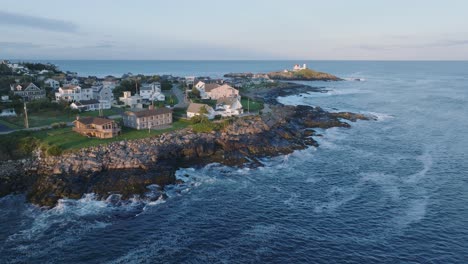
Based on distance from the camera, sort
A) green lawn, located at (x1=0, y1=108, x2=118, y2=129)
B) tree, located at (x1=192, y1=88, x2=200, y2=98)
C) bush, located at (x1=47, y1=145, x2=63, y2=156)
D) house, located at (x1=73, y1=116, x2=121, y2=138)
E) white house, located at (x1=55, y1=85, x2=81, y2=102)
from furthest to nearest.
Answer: tree, located at (x1=192, y1=88, x2=200, y2=98), white house, located at (x1=55, y1=85, x2=81, y2=102), green lawn, located at (x1=0, y1=108, x2=118, y2=129), house, located at (x1=73, y1=116, x2=121, y2=138), bush, located at (x1=47, y1=145, x2=63, y2=156)

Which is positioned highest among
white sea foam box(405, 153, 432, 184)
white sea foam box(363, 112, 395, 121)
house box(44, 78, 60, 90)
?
house box(44, 78, 60, 90)

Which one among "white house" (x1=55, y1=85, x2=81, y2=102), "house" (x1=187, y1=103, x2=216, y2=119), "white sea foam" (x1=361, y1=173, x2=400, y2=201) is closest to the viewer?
"white sea foam" (x1=361, y1=173, x2=400, y2=201)

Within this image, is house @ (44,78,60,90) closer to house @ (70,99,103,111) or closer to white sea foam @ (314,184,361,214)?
house @ (70,99,103,111)

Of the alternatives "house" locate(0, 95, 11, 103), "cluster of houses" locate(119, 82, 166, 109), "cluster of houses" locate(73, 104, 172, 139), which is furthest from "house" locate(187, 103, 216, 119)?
"house" locate(0, 95, 11, 103)

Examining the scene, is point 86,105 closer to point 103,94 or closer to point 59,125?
point 103,94

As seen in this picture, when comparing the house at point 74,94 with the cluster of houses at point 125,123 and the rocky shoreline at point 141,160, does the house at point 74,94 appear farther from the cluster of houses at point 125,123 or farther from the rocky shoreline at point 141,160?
the rocky shoreline at point 141,160

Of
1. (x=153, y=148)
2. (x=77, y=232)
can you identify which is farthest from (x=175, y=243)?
(x=153, y=148)
